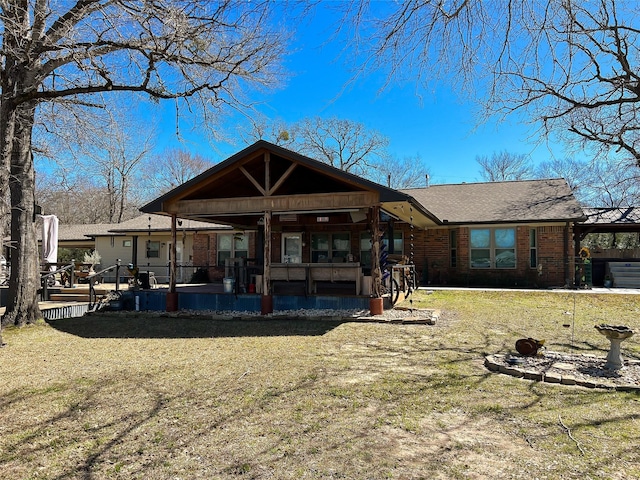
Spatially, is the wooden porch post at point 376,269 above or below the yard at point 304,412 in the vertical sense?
above

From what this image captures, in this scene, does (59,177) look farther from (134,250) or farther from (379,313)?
(134,250)

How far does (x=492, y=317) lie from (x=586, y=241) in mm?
25778

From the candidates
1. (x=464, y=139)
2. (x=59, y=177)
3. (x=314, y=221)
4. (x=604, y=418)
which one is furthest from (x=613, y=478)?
(x=314, y=221)

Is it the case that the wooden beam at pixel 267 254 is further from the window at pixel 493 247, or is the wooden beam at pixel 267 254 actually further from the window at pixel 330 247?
the window at pixel 493 247

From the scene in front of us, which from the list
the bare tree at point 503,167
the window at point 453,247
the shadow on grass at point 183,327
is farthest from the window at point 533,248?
the bare tree at point 503,167

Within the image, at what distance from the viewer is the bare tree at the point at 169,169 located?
40.5 m

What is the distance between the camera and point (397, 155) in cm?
4309

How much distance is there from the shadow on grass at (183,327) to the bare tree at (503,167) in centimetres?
3667

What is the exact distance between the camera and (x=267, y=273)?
10406 mm

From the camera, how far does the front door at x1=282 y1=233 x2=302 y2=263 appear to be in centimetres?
1742

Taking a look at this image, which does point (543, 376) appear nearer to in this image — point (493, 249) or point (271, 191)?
point (271, 191)

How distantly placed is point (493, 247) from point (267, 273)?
1020 cm

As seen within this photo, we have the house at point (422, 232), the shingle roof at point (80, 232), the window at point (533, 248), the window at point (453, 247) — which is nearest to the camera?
the house at point (422, 232)

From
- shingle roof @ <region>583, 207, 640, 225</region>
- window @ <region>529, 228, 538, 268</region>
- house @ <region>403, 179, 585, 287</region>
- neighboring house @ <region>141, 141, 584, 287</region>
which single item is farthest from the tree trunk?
shingle roof @ <region>583, 207, 640, 225</region>
